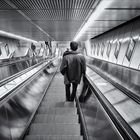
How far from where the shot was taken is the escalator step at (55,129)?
3.64 metres

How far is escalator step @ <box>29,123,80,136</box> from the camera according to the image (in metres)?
3.64

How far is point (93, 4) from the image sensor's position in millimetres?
3939

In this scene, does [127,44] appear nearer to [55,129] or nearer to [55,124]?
[55,124]

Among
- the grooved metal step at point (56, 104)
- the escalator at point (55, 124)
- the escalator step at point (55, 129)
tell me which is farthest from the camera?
the grooved metal step at point (56, 104)

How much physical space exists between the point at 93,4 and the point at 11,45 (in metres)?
15.4

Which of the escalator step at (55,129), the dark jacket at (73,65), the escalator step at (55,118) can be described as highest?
the dark jacket at (73,65)

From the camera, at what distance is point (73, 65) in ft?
15.7

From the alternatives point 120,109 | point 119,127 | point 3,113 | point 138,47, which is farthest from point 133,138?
point 138,47

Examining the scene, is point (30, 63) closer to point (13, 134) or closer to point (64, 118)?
point (64, 118)

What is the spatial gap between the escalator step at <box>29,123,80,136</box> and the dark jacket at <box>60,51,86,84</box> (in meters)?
1.40

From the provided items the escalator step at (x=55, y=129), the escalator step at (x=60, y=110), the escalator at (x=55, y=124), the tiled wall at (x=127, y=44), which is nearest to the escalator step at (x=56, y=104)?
the escalator at (x=55, y=124)

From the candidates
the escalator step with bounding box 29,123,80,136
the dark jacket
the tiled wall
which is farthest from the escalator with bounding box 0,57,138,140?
the tiled wall

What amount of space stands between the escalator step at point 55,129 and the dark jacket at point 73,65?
1.40 meters

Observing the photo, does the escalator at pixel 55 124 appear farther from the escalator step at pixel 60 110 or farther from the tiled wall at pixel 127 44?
the tiled wall at pixel 127 44
